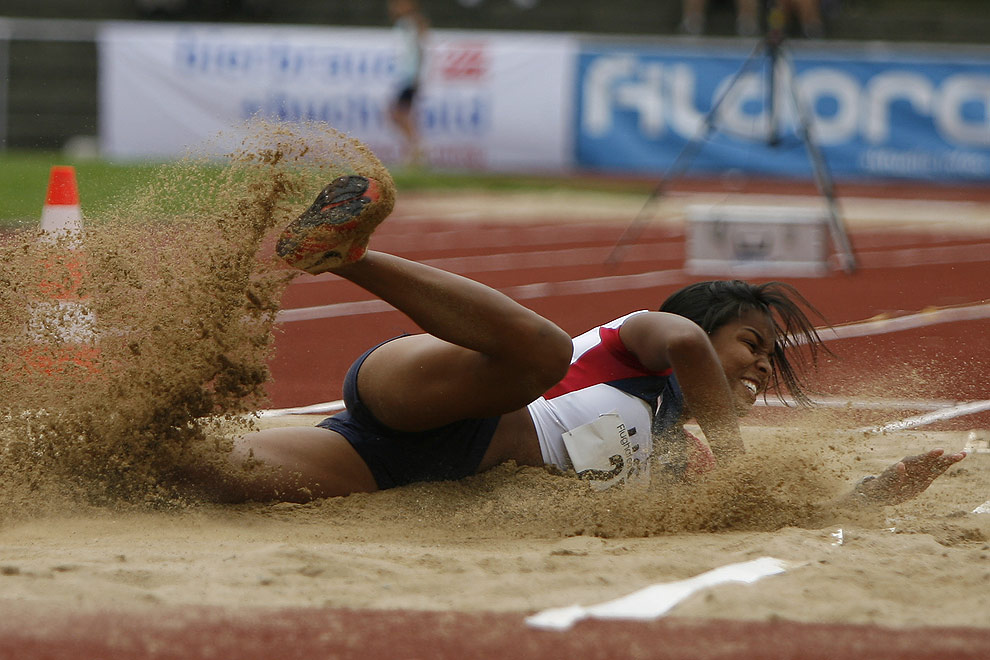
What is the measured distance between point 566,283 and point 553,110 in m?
7.19

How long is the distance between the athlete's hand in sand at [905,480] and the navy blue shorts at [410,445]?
1041 mm

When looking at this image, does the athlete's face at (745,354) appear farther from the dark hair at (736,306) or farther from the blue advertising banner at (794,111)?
the blue advertising banner at (794,111)

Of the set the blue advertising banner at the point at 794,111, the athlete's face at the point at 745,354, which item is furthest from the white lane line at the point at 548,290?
the blue advertising banner at the point at 794,111

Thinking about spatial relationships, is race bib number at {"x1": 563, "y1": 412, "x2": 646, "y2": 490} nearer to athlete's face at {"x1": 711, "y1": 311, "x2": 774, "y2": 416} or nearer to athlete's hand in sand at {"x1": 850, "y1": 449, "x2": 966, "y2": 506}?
athlete's face at {"x1": 711, "y1": 311, "x2": 774, "y2": 416}

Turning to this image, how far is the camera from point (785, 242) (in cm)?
934

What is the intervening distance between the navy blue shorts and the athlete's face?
65cm

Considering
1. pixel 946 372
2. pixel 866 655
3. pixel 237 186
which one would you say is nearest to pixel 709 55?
pixel 946 372

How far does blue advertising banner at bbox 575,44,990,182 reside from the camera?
14.7 meters

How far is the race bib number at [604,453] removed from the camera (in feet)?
11.3

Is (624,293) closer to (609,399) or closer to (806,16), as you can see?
(609,399)

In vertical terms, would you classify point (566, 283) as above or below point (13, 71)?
below

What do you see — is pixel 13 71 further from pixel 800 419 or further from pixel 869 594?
pixel 869 594

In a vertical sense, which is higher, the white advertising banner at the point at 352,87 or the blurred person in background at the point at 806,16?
the blurred person in background at the point at 806,16

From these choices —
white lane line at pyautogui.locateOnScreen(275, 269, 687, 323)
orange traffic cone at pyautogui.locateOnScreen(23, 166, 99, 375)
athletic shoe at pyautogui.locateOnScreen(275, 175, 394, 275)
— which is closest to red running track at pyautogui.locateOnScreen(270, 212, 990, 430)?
white lane line at pyautogui.locateOnScreen(275, 269, 687, 323)
